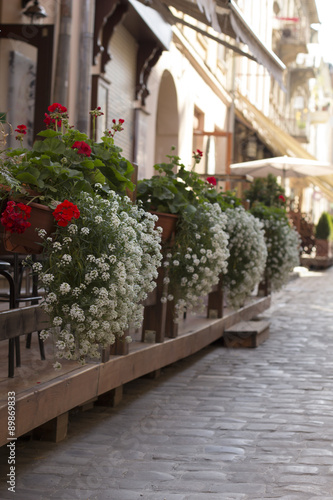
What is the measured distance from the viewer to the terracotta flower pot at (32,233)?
13.3ft

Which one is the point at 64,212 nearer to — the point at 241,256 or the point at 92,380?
the point at 92,380

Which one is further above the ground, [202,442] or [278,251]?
[278,251]

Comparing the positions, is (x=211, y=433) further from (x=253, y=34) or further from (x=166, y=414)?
(x=253, y=34)

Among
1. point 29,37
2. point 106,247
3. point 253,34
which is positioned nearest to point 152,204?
point 106,247

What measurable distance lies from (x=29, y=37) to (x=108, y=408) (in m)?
5.04

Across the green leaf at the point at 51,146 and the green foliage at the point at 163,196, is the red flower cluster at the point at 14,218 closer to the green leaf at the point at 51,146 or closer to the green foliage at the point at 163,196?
the green leaf at the point at 51,146

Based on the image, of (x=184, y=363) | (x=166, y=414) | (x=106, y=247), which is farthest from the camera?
(x=184, y=363)

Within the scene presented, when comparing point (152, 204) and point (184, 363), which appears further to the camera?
point (184, 363)

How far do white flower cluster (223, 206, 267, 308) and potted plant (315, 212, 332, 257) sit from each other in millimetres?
17447

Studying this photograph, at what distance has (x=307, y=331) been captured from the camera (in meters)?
9.54

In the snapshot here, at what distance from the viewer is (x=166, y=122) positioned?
55.6ft

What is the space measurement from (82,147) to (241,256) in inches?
146

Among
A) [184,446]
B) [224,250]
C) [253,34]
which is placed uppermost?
[253,34]

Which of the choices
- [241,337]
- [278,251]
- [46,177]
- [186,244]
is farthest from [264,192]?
[46,177]
